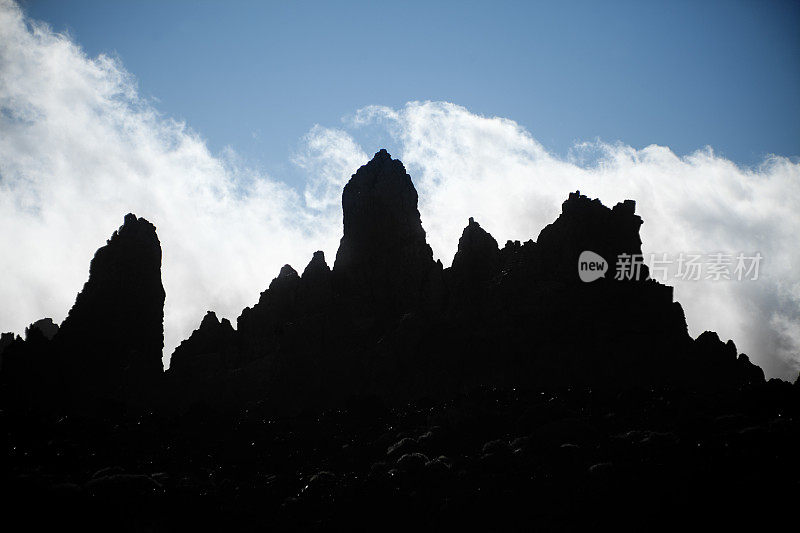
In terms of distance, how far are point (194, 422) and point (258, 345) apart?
94.7 feet

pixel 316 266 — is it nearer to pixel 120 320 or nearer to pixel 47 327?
pixel 120 320

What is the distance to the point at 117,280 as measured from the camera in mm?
79875

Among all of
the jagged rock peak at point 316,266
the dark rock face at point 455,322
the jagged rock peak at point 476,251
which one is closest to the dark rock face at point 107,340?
the dark rock face at point 455,322

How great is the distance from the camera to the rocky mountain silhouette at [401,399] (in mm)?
25203

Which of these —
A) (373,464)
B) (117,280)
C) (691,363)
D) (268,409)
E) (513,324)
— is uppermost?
(117,280)

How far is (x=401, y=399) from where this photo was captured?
61.9 meters

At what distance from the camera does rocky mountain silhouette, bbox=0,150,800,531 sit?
25.2 m

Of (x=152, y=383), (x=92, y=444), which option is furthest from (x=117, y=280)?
(x=92, y=444)

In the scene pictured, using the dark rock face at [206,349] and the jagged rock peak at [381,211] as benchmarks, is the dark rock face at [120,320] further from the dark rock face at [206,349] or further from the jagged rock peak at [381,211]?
the jagged rock peak at [381,211]

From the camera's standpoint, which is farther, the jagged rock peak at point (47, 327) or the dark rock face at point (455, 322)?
the jagged rock peak at point (47, 327)

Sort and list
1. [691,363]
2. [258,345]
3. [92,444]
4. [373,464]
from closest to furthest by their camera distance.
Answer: [373,464]
[92,444]
[691,363]
[258,345]

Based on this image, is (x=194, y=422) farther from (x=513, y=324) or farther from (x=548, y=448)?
(x=513, y=324)

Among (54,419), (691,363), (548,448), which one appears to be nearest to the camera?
(548,448)

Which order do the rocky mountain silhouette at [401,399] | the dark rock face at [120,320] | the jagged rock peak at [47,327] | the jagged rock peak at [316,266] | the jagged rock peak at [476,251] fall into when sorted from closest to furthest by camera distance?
1. the rocky mountain silhouette at [401,399]
2. the dark rock face at [120,320]
3. the jagged rock peak at [476,251]
4. the jagged rock peak at [316,266]
5. the jagged rock peak at [47,327]
